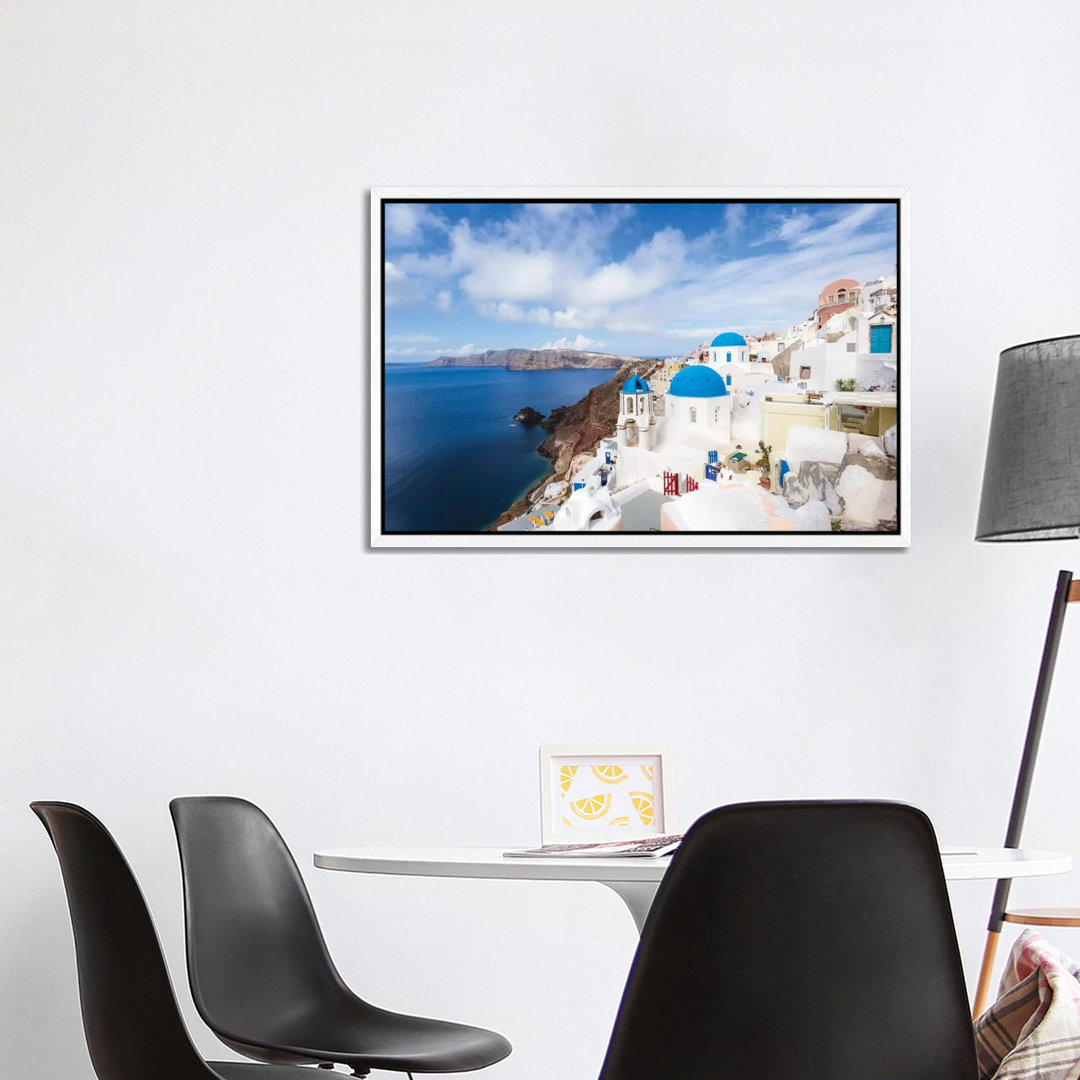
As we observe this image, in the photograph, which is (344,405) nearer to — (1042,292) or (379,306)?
(379,306)

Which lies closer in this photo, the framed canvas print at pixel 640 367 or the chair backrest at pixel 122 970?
the chair backrest at pixel 122 970

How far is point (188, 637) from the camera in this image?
2660mm

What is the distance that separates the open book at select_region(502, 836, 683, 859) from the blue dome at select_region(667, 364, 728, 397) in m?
1.16

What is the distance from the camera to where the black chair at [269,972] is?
192cm

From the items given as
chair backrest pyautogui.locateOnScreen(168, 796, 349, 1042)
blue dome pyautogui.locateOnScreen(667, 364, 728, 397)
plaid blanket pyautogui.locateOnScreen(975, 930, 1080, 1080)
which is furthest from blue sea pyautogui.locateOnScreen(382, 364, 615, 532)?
plaid blanket pyautogui.locateOnScreen(975, 930, 1080, 1080)

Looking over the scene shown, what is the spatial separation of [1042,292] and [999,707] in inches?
37.4

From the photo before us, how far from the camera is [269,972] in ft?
6.98

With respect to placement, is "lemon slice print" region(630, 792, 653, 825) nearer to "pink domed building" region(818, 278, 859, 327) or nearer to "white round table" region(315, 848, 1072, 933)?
"white round table" region(315, 848, 1072, 933)

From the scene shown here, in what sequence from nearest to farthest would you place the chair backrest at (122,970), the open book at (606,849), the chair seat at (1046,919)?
the chair backrest at (122,970) → the open book at (606,849) → the chair seat at (1046,919)

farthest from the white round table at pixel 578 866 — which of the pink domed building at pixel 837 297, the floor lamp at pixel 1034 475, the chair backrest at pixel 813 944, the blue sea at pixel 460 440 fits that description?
the pink domed building at pixel 837 297

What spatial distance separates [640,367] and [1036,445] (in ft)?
2.83

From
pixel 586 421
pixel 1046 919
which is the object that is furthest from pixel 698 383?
pixel 1046 919

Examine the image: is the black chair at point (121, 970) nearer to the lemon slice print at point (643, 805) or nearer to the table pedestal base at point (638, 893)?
the table pedestal base at point (638, 893)

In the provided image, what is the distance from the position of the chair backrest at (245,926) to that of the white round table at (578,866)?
1.26 ft
